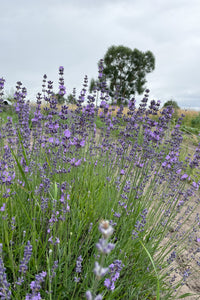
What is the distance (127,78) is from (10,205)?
1179 inches

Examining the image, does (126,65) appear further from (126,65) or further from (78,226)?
(78,226)

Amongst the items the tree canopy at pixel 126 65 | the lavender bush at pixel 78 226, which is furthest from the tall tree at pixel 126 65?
the lavender bush at pixel 78 226

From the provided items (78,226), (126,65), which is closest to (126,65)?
(126,65)

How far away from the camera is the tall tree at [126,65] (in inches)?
1143

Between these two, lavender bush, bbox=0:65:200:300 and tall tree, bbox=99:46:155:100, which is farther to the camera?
tall tree, bbox=99:46:155:100

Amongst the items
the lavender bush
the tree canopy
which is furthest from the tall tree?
the lavender bush

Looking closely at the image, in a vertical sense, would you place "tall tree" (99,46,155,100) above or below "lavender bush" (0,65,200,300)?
above

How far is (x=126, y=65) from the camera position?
29.6 m

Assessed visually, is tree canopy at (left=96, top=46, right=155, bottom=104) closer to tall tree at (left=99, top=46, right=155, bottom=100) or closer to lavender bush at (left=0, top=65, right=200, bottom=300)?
tall tree at (left=99, top=46, right=155, bottom=100)

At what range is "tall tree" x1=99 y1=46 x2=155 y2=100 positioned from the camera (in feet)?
95.2

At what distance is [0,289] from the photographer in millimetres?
949

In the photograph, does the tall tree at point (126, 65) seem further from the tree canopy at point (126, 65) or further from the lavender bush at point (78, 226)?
the lavender bush at point (78, 226)

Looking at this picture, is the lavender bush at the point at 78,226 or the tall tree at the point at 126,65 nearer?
the lavender bush at the point at 78,226

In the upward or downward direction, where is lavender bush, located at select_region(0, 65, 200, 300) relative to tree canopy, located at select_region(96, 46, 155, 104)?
downward
